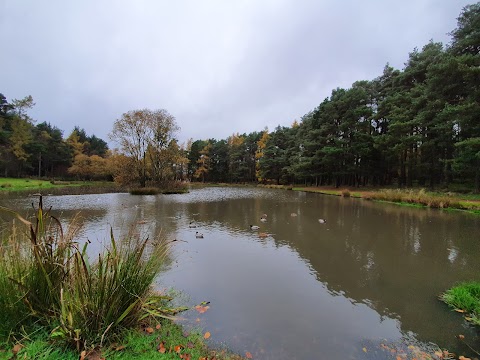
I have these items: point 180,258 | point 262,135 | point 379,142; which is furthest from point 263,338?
point 262,135

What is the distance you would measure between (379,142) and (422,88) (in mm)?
5623

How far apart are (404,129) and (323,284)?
74.9 feet

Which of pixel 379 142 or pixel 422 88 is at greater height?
pixel 422 88

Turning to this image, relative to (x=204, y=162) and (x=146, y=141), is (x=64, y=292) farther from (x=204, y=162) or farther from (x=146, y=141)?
(x=204, y=162)

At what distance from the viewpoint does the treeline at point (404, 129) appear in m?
18.6

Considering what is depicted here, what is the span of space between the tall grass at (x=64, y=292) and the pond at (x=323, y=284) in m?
0.96

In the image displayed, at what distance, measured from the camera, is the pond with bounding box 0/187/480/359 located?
3193mm

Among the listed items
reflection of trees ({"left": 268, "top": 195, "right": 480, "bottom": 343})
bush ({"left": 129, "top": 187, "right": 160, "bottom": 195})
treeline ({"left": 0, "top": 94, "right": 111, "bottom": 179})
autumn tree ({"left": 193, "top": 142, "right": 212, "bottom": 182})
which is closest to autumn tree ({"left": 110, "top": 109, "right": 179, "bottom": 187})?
bush ({"left": 129, "top": 187, "right": 160, "bottom": 195})

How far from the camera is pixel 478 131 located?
18.3 metres

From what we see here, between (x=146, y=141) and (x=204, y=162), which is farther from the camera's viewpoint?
(x=204, y=162)

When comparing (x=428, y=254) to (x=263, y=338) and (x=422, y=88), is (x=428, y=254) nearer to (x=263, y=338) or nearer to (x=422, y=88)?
(x=263, y=338)

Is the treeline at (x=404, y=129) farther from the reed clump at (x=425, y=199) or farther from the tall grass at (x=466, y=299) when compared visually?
the tall grass at (x=466, y=299)

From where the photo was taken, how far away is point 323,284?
194 inches

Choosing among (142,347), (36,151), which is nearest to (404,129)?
(142,347)
